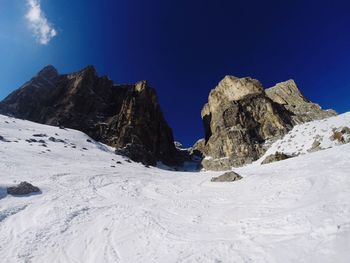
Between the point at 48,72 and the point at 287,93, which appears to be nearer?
the point at 287,93

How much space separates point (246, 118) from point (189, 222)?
9869 centimetres

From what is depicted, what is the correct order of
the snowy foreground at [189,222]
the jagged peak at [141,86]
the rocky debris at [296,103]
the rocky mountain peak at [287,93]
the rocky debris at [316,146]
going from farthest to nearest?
the rocky mountain peak at [287,93] < the jagged peak at [141,86] < the rocky debris at [296,103] < the rocky debris at [316,146] < the snowy foreground at [189,222]

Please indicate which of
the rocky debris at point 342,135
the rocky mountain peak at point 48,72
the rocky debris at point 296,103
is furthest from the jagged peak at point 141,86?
the rocky debris at point 342,135

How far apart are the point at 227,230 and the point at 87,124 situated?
88.6 metres

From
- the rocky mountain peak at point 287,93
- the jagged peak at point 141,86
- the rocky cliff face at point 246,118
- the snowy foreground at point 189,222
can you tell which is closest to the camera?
the snowy foreground at point 189,222

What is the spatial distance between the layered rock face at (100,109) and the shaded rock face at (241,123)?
2288cm

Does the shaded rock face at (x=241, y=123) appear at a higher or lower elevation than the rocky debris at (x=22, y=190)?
higher

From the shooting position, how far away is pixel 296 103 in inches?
4572

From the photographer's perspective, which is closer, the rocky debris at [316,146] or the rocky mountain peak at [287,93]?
the rocky debris at [316,146]

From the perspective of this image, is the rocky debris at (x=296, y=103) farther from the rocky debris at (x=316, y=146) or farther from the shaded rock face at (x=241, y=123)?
the rocky debris at (x=316, y=146)

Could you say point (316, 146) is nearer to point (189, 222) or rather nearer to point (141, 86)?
point (189, 222)

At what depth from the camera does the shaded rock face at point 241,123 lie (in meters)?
89.6

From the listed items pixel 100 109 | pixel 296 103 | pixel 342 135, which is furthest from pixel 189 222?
pixel 296 103

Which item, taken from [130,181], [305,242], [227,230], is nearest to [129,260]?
[227,230]
